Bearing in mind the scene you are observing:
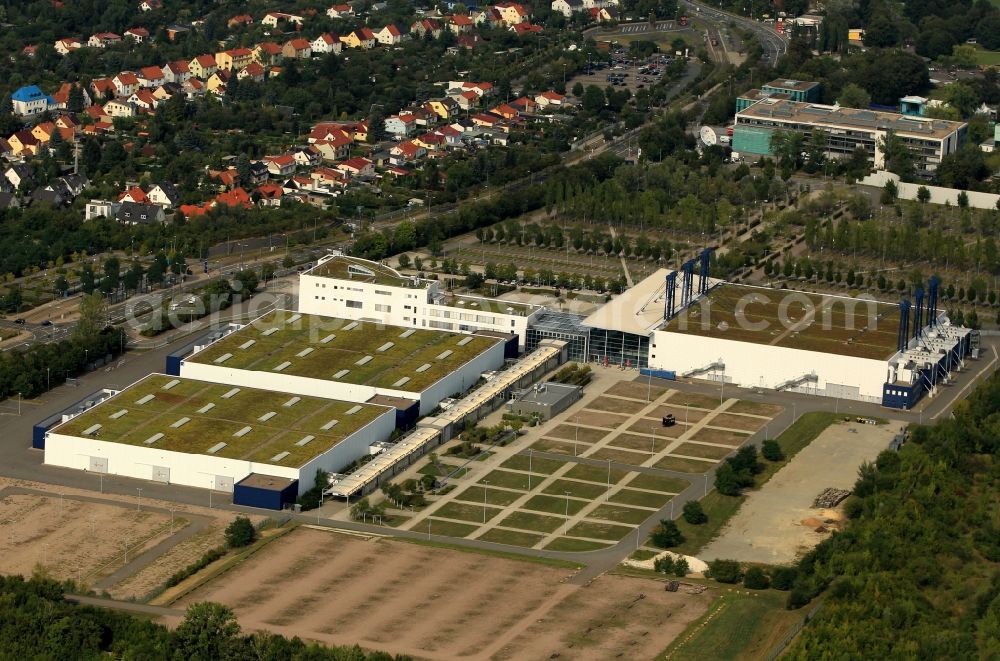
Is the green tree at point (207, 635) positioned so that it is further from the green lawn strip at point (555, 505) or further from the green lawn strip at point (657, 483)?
the green lawn strip at point (657, 483)

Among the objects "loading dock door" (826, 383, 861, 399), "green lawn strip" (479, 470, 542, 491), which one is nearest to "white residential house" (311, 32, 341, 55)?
"loading dock door" (826, 383, 861, 399)

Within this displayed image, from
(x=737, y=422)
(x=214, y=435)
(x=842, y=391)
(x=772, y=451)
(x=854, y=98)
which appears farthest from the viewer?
(x=854, y=98)

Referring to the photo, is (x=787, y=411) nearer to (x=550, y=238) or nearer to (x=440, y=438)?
(x=440, y=438)

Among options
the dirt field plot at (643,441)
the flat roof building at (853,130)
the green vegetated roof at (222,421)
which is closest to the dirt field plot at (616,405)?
the dirt field plot at (643,441)

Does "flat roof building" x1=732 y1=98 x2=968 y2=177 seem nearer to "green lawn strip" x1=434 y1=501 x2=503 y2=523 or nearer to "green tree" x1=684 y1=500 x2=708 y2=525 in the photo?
"green tree" x1=684 y1=500 x2=708 y2=525

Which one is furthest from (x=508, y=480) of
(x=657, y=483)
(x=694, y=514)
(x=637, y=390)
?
(x=637, y=390)

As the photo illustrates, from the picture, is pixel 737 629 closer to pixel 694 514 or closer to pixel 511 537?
pixel 694 514

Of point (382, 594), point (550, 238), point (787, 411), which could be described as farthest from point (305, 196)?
point (382, 594)
